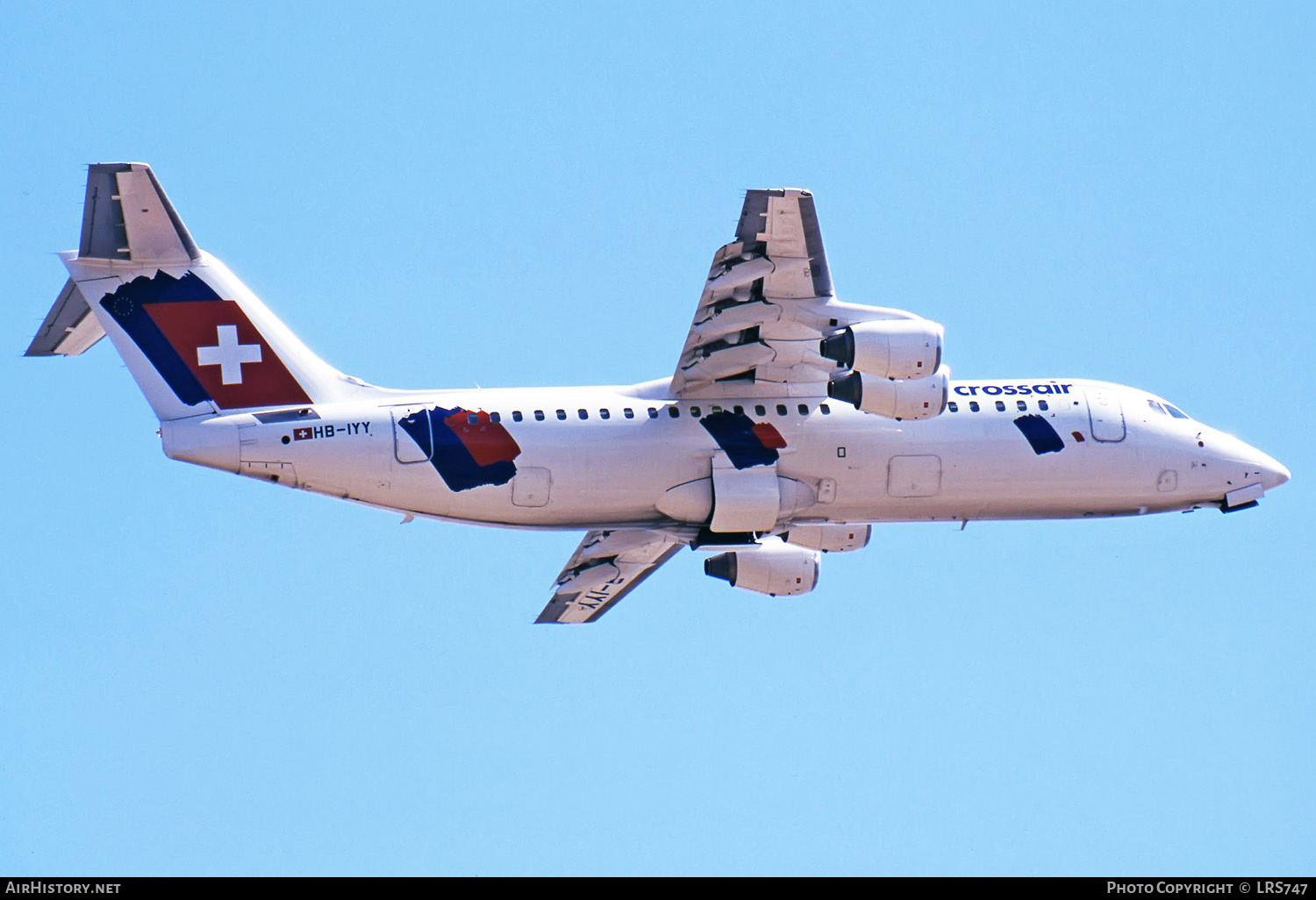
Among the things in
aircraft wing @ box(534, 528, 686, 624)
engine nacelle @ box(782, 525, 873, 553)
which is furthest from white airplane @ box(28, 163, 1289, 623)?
aircraft wing @ box(534, 528, 686, 624)

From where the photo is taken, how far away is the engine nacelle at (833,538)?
24.7 meters

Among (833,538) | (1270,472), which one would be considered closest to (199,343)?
(833,538)

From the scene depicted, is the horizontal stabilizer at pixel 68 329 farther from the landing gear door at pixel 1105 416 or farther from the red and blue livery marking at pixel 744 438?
the landing gear door at pixel 1105 416

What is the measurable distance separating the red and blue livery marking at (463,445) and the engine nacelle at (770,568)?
12.2 feet

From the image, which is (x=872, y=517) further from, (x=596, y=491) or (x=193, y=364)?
(x=193, y=364)

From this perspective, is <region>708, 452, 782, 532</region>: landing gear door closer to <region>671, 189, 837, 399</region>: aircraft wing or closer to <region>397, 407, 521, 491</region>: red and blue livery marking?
<region>671, 189, 837, 399</region>: aircraft wing

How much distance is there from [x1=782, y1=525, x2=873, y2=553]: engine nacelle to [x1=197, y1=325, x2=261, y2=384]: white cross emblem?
789cm

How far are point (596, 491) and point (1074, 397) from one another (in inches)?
268

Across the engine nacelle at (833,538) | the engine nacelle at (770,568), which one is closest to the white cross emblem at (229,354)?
the engine nacelle at (770,568)

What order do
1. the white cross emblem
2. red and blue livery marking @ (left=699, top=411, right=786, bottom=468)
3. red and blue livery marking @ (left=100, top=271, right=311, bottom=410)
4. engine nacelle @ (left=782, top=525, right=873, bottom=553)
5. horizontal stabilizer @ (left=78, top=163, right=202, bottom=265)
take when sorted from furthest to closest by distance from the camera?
engine nacelle @ (left=782, top=525, right=873, bottom=553)
red and blue livery marking @ (left=699, top=411, right=786, bottom=468)
the white cross emblem
red and blue livery marking @ (left=100, top=271, right=311, bottom=410)
horizontal stabilizer @ (left=78, top=163, right=202, bottom=265)

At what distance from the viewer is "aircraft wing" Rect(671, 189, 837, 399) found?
1978 centimetres

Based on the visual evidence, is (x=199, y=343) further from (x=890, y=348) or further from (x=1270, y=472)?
(x=1270, y=472)
